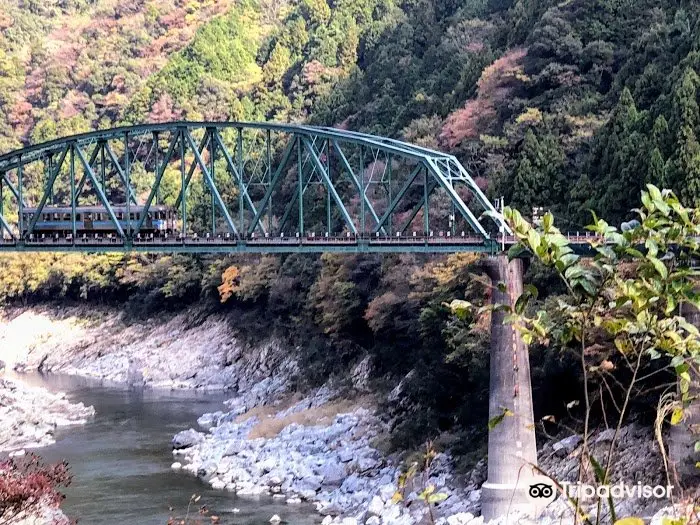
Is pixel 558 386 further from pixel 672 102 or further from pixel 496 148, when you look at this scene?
pixel 496 148

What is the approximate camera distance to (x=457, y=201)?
36.8 metres

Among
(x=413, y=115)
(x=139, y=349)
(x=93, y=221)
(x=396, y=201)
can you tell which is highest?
(x=396, y=201)

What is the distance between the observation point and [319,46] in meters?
89.7

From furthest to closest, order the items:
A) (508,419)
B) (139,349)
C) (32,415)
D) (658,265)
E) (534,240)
→ (139,349)
(32,415)
(508,419)
(534,240)
(658,265)

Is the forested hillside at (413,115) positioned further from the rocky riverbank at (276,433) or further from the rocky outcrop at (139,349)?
the rocky riverbank at (276,433)

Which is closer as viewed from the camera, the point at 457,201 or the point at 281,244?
the point at 457,201

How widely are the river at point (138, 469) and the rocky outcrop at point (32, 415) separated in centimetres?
66

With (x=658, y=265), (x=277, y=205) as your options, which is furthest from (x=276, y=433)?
(x=658, y=265)

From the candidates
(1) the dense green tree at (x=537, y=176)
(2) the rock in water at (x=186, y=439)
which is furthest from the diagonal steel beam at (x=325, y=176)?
(2) the rock in water at (x=186, y=439)

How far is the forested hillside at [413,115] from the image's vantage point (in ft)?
127

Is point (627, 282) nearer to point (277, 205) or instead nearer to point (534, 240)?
point (534, 240)

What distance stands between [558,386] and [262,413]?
16.3 meters

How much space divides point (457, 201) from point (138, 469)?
467 inches

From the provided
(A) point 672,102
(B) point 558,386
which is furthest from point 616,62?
(B) point 558,386
